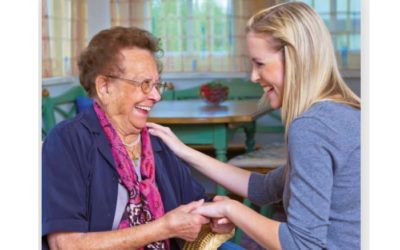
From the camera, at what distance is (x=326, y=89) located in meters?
1.46

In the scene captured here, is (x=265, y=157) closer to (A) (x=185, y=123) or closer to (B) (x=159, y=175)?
(A) (x=185, y=123)

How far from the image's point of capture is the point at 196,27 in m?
6.37

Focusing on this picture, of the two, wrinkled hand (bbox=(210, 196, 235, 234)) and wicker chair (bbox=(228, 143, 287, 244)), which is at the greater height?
wrinkled hand (bbox=(210, 196, 235, 234))

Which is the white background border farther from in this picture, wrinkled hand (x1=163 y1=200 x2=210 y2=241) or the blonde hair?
wrinkled hand (x1=163 y1=200 x2=210 y2=241)

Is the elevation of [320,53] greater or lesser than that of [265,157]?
greater

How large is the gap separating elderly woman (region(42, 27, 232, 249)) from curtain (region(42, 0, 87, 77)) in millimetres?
3470

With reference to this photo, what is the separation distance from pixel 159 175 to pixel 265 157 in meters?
1.94

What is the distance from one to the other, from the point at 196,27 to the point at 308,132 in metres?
5.10

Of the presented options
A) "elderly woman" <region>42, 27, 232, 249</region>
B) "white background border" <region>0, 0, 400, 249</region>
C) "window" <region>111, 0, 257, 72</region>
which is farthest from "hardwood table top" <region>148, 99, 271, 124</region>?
"white background border" <region>0, 0, 400, 249</region>

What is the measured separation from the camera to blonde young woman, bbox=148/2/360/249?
4.46 ft

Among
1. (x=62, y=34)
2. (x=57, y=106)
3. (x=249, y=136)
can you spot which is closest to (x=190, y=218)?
(x=249, y=136)

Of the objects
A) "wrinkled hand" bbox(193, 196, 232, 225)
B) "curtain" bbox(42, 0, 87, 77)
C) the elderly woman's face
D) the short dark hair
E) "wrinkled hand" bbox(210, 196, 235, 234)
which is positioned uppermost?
"curtain" bbox(42, 0, 87, 77)
